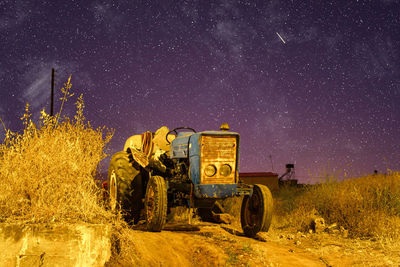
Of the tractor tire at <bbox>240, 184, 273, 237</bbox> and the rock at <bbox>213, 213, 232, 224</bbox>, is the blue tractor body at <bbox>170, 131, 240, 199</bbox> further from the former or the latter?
the rock at <bbox>213, 213, 232, 224</bbox>

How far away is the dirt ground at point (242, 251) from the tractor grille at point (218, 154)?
0.96 m

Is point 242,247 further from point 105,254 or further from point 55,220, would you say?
point 55,220

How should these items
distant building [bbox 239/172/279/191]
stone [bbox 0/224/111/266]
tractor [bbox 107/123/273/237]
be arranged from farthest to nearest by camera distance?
1. distant building [bbox 239/172/279/191]
2. tractor [bbox 107/123/273/237]
3. stone [bbox 0/224/111/266]

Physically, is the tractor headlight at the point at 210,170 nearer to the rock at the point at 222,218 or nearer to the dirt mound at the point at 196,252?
the dirt mound at the point at 196,252

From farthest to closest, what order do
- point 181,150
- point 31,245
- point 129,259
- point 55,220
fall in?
point 181,150, point 129,259, point 55,220, point 31,245

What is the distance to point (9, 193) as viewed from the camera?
401cm

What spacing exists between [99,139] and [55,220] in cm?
245

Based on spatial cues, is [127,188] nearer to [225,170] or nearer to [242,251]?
[225,170]

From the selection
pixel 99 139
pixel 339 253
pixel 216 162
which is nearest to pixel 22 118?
pixel 99 139

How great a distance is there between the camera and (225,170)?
19.5ft

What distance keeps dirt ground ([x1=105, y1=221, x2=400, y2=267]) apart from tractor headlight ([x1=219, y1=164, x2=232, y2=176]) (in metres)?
1.05

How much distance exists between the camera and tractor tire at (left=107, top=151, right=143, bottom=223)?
21.8ft

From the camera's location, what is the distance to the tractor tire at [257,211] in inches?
230

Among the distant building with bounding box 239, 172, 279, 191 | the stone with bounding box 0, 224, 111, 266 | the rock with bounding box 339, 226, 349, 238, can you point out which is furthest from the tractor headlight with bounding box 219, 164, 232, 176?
the distant building with bounding box 239, 172, 279, 191
